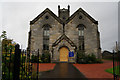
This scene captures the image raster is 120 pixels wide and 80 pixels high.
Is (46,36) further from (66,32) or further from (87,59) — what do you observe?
(87,59)

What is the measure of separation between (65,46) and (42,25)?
285 inches

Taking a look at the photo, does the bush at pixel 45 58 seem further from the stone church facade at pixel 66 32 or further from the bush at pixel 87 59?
the bush at pixel 87 59

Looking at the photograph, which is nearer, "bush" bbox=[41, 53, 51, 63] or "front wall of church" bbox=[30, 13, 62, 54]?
"bush" bbox=[41, 53, 51, 63]

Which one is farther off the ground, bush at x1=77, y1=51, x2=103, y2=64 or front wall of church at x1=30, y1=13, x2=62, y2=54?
front wall of church at x1=30, y1=13, x2=62, y2=54

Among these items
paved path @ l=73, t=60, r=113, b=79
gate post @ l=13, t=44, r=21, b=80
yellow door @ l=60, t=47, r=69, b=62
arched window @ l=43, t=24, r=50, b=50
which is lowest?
paved path @ l=73, t=60, r=113, b=79

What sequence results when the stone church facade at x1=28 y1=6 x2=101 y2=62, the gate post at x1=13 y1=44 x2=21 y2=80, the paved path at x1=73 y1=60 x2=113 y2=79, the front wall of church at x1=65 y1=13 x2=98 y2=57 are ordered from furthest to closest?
the stone church facade at x1=28 y1=6 x2=101 y2=62 → the front wall of church at x1=65 y1=13 x2=98 y2=57 → the paved path at x1=73 y1=60 x2=113 y2=79 → the gate post at x1=13 y1=44 x2=21 y2=80

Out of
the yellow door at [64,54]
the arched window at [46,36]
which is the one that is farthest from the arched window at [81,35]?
the arched window at [46,36]

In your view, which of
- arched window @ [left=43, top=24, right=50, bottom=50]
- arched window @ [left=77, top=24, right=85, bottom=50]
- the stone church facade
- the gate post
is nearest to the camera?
the gate post

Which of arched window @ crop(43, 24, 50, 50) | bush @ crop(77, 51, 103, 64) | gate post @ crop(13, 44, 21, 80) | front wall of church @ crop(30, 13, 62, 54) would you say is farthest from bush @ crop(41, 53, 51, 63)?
gate post @ crop(13, 44, 21, 80)

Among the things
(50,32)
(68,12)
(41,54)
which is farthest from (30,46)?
(68,12)

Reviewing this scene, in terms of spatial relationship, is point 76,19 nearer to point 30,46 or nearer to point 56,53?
point 56,53

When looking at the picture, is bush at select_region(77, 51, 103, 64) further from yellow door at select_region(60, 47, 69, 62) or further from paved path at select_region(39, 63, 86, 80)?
paved path at select_region(39, 63, 86, 80)

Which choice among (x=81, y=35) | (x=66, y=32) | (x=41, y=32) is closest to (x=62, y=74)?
(x=66, y=32)

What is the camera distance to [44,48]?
21.6 m
